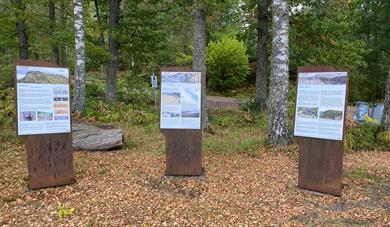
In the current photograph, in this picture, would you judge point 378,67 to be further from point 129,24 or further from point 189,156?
point 189,156

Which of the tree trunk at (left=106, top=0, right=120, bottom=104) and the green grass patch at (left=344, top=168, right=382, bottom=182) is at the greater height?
the tree trunk at (left=106, top=0, right=120, bottom=104)

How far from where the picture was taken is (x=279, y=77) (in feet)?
24.8

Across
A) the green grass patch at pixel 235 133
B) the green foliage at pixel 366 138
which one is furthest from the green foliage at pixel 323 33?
the green grass patch at pixel 235 133

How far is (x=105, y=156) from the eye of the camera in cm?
733

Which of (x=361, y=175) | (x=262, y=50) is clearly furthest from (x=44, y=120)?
(x=262, y=50)

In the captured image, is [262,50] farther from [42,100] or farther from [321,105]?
[42,100]

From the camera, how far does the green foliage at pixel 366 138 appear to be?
8.27 meters

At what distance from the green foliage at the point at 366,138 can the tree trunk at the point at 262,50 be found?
491 cm

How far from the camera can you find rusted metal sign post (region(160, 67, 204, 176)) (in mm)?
5883

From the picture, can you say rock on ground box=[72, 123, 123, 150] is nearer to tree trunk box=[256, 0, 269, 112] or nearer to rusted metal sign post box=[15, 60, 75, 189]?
rusted metal sign post box=[15, 60, 75, 189]

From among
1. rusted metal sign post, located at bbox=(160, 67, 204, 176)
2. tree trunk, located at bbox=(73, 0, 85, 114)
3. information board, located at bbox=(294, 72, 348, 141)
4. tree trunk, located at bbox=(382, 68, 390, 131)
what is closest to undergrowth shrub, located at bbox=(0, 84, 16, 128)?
tree trunk, located at bbox=(73, 0, 85, 114)

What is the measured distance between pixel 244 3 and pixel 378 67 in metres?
9.88

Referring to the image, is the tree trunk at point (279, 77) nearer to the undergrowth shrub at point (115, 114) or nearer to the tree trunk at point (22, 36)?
the undergrowth shrub at point (115, 114)

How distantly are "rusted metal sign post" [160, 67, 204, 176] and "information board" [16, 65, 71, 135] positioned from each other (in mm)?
1486
